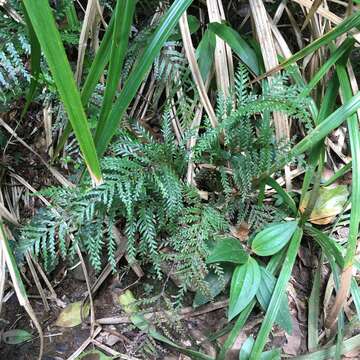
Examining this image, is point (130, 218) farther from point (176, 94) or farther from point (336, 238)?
point (336, 238)

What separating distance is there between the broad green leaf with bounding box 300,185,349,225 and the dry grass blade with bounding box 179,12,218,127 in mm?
316

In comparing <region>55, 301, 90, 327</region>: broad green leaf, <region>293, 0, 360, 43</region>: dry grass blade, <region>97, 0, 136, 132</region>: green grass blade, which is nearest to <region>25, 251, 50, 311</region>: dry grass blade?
<region>55, 301, 90, 327</region>: broad green leaf

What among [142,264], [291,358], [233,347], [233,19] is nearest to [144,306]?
[142,264]

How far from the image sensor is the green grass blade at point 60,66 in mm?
617

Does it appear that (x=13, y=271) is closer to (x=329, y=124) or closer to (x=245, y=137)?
(x=245, y=137)

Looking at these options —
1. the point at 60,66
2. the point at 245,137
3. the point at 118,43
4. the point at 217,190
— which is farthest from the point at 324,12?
the point at 60,66

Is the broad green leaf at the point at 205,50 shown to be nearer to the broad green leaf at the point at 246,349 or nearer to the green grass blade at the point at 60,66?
the green grass blade at the point at 60,66

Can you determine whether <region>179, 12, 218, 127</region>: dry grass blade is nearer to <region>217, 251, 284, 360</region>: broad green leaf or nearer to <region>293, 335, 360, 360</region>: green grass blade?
<region>217, 251, 284, 360</region>: broad green leaf

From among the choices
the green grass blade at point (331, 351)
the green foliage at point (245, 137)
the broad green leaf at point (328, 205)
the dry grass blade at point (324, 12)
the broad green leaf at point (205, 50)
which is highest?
the dry grass blade at point (324, 12)

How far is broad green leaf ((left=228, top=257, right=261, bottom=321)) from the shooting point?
1.03 meters

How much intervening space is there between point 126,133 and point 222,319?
49 centimetres

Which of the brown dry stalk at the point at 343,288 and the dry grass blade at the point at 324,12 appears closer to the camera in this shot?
the brown dry stalk at the point at 343,288

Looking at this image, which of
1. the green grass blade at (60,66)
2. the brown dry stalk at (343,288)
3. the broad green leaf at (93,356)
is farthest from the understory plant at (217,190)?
the green grass blade at (60,66)

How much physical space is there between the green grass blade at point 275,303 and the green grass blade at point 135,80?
0.49 metres
